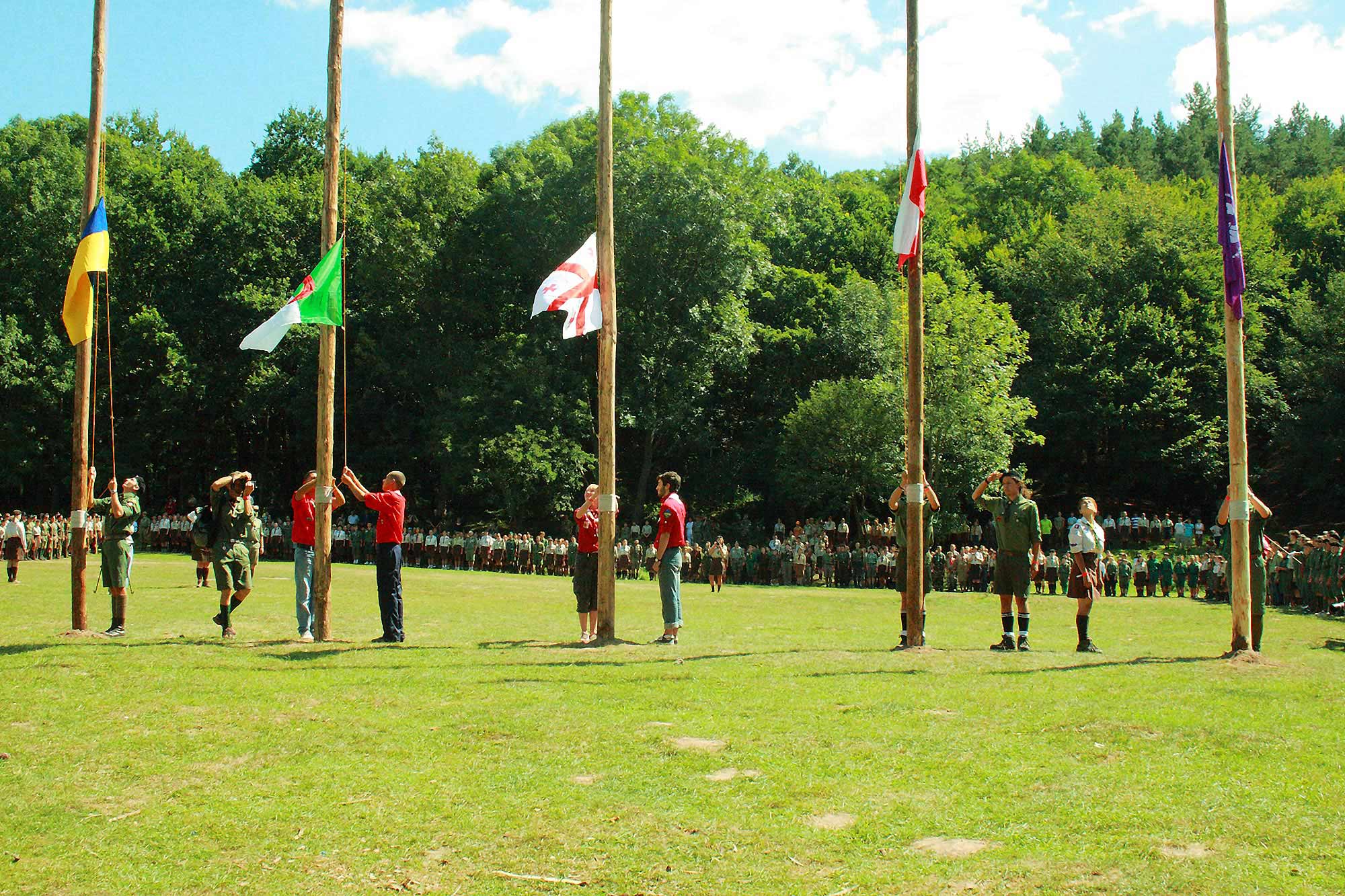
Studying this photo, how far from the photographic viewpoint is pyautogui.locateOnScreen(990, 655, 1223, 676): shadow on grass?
10664 mm

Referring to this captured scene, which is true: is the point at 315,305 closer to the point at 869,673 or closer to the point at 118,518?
the point at 118,518

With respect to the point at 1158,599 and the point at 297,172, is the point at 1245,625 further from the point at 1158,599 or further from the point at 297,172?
the point at 297,172

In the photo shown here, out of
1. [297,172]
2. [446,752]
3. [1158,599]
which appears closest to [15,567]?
[446,752]

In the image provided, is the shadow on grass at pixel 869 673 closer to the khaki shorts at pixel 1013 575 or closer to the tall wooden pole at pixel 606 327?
the khaki shorts at pixel 1013 575

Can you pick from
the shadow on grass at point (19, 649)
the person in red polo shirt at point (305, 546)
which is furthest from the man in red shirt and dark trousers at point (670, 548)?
the shadow on grass at point (19, 649)

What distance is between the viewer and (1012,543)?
1261 centimetres

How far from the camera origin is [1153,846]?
5742 mm

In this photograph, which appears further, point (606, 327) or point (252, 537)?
point (252, 537)

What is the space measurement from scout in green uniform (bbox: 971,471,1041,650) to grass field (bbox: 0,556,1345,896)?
67 cm

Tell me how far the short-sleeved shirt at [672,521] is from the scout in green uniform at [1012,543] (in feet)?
10.5

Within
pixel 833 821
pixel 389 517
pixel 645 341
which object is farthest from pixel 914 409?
pixel 645 341

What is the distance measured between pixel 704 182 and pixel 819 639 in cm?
3230

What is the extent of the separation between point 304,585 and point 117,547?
2.07m

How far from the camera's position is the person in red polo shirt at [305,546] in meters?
13.2
